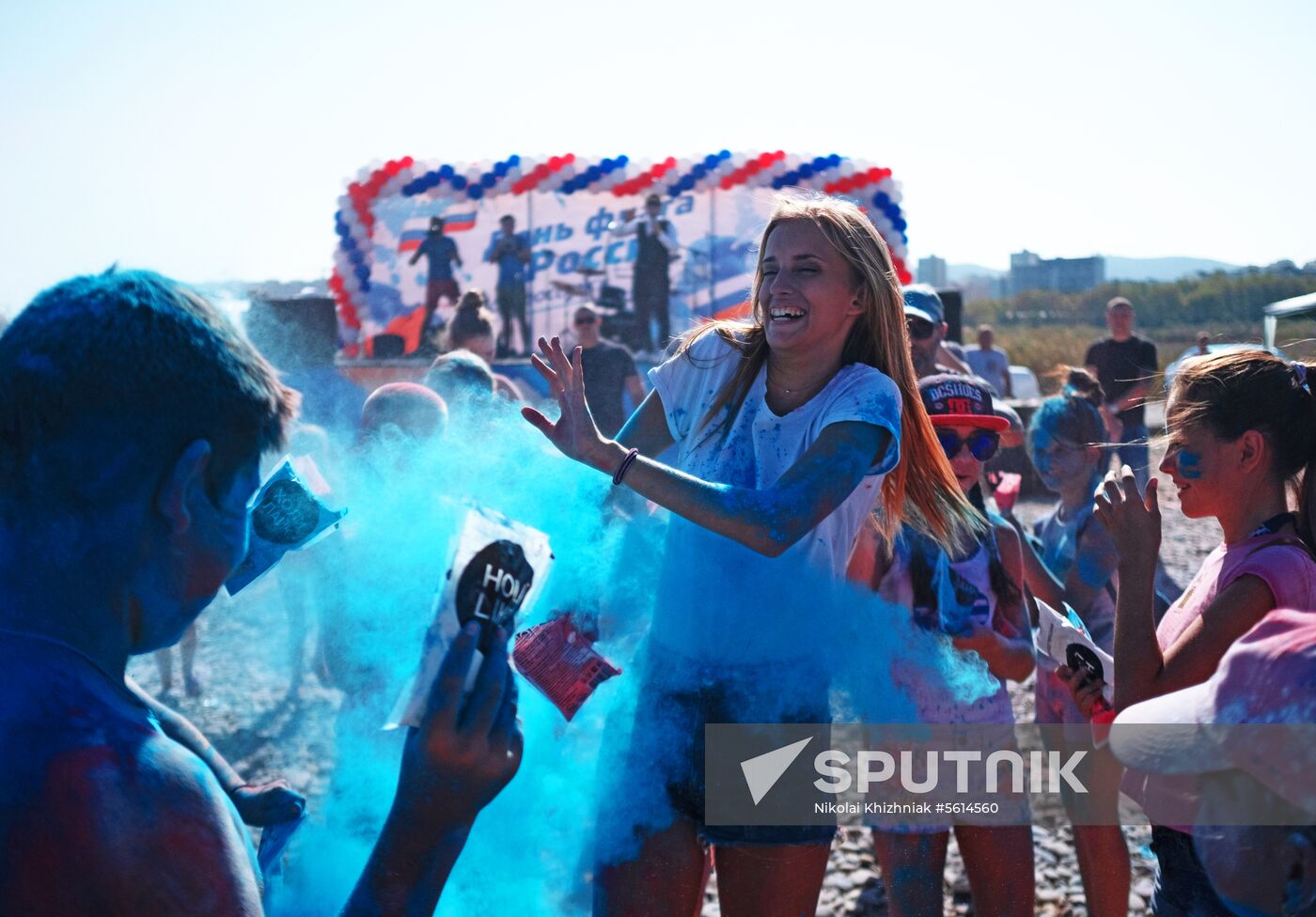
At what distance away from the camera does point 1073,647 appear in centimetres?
260

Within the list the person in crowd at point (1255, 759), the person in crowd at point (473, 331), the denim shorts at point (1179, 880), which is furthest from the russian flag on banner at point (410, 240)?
the person in crowd at point (1255, 759)

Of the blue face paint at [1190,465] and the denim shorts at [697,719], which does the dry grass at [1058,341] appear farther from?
the denim shorts at [697,719]

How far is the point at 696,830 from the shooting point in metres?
2.29

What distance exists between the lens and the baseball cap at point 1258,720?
1294 mm

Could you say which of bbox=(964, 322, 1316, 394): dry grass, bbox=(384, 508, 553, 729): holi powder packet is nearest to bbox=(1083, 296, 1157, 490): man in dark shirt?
bbox=(384, 508, 553, 729): holi powder packet

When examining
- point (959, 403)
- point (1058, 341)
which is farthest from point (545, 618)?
point (1058, 341)

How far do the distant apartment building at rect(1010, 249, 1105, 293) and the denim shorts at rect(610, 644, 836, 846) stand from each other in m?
90.9

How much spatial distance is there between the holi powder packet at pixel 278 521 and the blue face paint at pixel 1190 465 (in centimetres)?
189

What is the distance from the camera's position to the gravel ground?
2289mm

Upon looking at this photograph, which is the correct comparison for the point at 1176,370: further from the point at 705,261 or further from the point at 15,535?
the point at 705,261

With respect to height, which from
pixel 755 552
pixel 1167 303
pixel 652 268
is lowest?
pixel 1167 303

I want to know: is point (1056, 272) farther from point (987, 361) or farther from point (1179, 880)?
point (1179, 880)

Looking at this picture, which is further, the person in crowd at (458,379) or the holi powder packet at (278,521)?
the person in crowd at (458,379)

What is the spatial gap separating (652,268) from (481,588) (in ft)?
37.0
